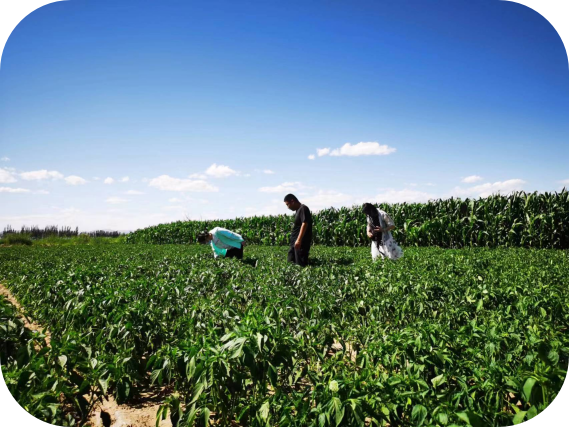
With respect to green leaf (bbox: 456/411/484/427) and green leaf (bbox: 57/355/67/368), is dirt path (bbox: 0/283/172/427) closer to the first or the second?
green leaf (bbox: 57/355/67/368)

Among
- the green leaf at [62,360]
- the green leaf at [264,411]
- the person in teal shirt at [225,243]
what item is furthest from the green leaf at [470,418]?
the person in teal shirt at [225,243]

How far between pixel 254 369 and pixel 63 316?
279 centimetres

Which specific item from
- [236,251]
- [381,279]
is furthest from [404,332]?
[236,251]

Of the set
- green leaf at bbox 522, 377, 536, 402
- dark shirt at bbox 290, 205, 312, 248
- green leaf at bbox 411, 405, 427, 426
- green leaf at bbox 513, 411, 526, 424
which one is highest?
dark shirt at bbox 290, 205, 312, 248

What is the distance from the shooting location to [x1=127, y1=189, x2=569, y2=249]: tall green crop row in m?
15.2

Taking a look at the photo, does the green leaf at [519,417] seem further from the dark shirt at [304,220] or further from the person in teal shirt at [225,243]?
the person in teal shirt at [225,243]

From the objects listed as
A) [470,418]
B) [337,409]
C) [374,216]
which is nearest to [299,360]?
[337,409]

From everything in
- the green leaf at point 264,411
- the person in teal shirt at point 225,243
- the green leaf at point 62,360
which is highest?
the person in teal shirt at point 225,243

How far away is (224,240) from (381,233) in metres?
4.15

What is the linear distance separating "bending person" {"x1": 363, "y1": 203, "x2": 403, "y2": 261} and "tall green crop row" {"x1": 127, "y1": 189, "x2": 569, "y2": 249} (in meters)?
9.31

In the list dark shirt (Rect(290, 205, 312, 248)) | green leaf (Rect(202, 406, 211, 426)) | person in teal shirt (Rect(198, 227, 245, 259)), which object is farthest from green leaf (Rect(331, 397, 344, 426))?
person in teal shirt (Rect(198, 227, 245, 259))

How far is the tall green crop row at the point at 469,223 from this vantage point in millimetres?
15219

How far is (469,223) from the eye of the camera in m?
16.7

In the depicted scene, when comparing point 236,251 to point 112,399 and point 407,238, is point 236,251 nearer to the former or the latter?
point 112,399
